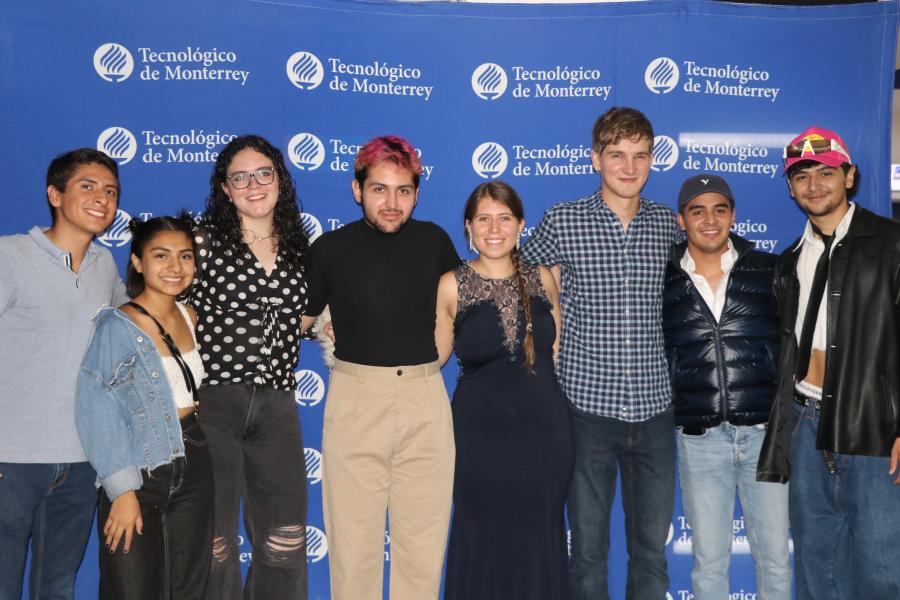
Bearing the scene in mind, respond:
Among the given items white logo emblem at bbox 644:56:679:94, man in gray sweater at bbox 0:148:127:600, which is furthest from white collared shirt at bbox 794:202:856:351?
man in gray sweater at bbox 0:148:127:600

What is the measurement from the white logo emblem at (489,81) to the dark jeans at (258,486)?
6.75 ft

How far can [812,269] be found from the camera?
9.59ft

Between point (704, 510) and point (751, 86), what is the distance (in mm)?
2446

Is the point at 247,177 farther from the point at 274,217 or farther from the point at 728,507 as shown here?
the point at 728,507

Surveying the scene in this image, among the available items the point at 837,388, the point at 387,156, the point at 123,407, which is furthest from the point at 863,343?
the point at 123,407

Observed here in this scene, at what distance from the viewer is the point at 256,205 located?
283 centimetres

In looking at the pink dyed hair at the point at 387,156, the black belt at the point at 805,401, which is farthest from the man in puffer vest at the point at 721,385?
the pink dyed hair at the point at 387,156

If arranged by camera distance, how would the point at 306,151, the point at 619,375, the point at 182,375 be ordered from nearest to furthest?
the point at 182,375, the point at 619,375, the point at 306,151

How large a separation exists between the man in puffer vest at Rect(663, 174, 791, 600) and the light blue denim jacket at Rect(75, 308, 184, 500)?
2196 millimetres

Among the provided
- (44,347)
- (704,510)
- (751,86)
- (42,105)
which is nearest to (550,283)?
(704,510)

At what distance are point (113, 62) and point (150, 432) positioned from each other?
2.33m

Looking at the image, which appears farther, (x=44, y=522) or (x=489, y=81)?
(x=489, y=81)

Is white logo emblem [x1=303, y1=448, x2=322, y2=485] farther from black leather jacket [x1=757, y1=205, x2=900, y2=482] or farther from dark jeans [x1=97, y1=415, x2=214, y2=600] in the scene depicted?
black leather jacket [x1=757, y1=205, x2=900, y2=482]

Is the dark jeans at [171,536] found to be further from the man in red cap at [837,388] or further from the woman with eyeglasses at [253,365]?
the man in red cap at [837,388]
